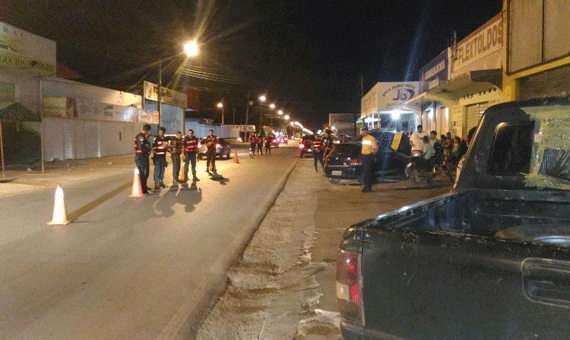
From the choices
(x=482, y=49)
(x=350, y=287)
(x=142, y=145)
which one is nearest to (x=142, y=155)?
(x=142, y=145)

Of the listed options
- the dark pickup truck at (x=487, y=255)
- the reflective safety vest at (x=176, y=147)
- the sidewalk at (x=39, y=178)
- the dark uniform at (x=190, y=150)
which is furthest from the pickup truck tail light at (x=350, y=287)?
the dark uniform at (x=190, y=150)

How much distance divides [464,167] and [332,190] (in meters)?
11.5

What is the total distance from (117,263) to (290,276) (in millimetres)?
2372

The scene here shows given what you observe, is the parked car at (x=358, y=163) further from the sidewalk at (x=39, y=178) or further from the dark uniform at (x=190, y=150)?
the sidewalk at (x=39, y=178)

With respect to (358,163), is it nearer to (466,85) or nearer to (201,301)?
(466,85)

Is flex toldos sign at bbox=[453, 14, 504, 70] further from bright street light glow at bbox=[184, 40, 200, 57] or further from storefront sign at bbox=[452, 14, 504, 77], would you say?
bright street light glow at bbox=[184, 40, 200, 57]

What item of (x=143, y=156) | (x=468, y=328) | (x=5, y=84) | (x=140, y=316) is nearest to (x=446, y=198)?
(x=468, y=328)

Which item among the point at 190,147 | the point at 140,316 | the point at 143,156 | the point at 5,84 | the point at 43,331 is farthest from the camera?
the point at 5,84

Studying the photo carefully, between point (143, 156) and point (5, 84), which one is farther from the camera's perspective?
point (5, 84)

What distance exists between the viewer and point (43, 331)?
470 cm

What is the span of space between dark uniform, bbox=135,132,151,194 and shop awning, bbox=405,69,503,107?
8.63m

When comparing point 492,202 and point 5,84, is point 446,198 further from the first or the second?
point 5,84

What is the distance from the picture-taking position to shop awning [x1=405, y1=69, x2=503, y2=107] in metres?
12.5

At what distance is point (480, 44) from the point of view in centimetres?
1766
